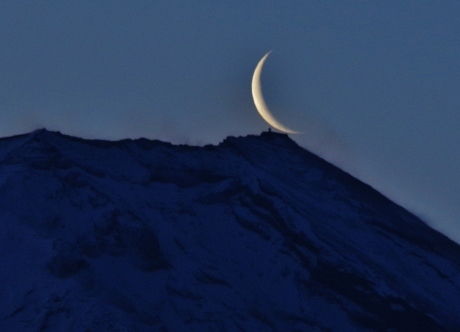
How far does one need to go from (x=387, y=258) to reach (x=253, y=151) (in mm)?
15696

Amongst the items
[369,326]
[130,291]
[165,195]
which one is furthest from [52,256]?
[369,326]

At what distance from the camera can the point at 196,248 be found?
12688 cm

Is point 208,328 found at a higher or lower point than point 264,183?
lower

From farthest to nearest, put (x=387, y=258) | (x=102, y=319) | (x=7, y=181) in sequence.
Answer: (x=387, y=258) < (x=7, y=181) < (x=102, y=319)

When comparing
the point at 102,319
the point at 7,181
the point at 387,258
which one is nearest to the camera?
the point at 102,319

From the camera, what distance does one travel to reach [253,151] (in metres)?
142

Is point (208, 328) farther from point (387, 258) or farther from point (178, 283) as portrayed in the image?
point (387, 258)

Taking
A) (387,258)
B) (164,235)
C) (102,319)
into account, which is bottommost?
(102,319)

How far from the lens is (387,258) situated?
134000mm

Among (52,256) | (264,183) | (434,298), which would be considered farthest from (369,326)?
(52,256)

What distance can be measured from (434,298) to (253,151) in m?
21.0

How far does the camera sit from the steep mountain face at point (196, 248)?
11862cm

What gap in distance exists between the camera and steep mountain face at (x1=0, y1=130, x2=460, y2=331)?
11862cm

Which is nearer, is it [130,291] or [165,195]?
[130,291]
